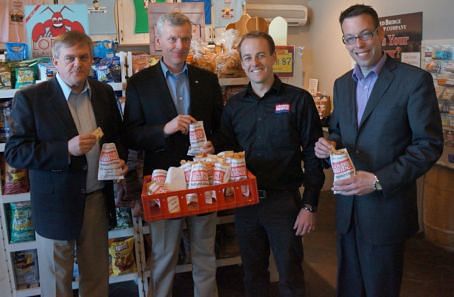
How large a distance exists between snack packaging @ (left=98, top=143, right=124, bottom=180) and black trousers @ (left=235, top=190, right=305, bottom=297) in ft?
2.05

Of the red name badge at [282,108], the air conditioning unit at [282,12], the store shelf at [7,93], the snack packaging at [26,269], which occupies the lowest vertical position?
the snack packaging at [26,269]

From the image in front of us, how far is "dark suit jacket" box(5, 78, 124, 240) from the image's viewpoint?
1877 millimetres

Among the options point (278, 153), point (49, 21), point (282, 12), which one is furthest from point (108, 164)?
point (282, 12)

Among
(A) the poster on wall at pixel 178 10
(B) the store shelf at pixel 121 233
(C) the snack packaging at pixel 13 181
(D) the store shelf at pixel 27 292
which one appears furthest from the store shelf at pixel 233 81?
(D) the store shelf at pixel 27 292

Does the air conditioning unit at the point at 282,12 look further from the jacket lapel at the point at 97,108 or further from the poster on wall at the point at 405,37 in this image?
the jacket lapel at the point at 97,108

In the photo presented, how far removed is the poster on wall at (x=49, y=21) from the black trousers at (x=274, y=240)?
1.47 metres

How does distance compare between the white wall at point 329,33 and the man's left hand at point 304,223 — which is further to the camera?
the white wall at point 329,33

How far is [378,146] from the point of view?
5.59 feet

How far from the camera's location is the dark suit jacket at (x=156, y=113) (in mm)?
2100

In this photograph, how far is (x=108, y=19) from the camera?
4211 millimetres

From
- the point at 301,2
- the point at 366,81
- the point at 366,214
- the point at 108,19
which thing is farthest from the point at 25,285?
the point at 301,2

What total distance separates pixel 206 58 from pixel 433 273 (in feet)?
7.34

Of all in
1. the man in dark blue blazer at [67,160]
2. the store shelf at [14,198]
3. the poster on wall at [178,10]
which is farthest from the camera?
the poster on wall at [178,10]

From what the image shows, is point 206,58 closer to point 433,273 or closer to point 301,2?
point 433,273
